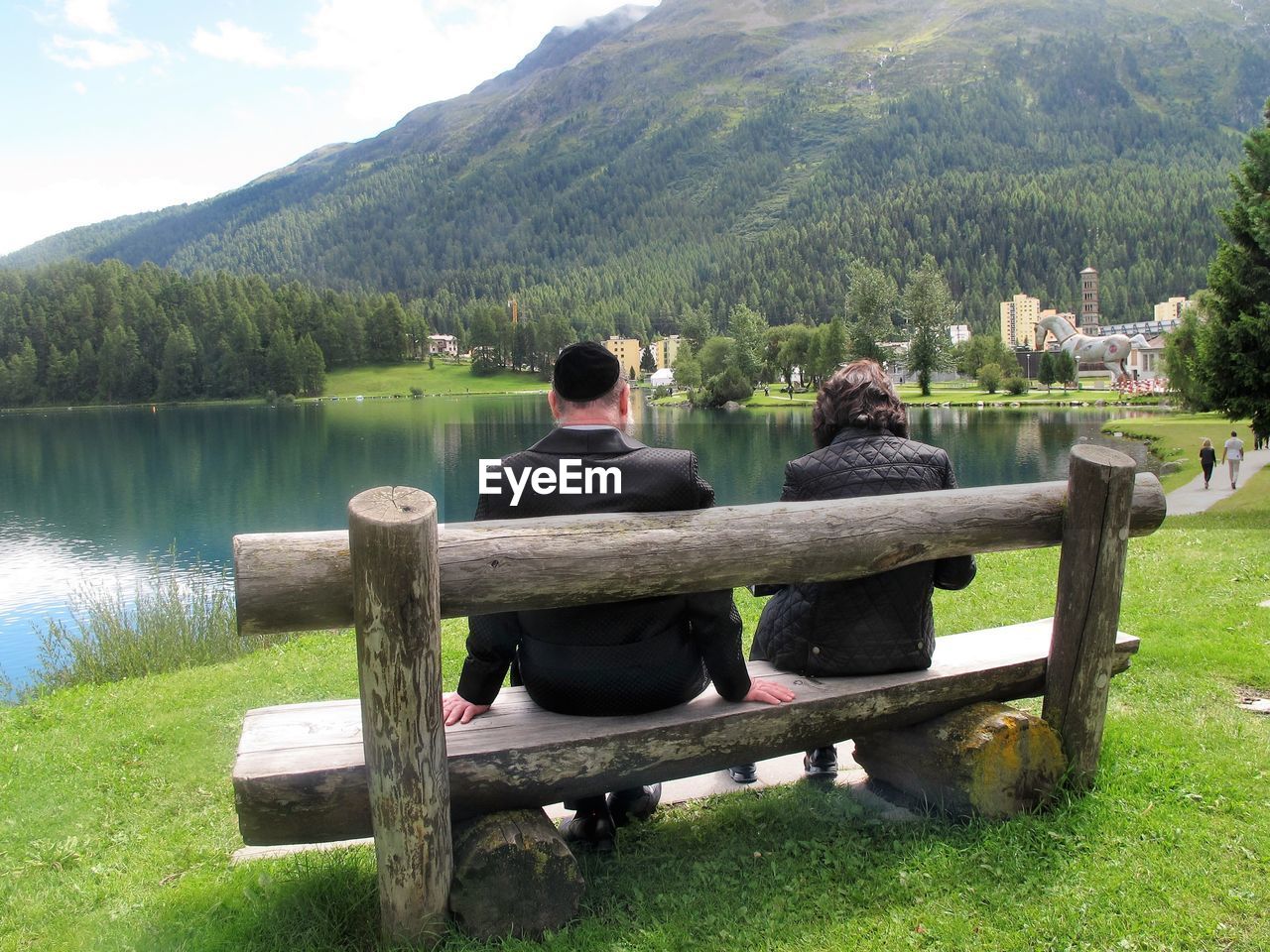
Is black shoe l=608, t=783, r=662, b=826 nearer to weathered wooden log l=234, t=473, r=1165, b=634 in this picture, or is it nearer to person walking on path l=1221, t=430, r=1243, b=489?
weathered wooden log l=234, t=473, r=1165, b=634

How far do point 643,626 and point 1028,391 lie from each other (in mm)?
113124

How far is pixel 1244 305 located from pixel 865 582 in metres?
21.0

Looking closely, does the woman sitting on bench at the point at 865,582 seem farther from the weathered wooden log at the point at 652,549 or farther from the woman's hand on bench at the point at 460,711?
the woman's hand on bench at the point at 460,711

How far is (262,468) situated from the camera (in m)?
50.3

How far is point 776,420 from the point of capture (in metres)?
73.6

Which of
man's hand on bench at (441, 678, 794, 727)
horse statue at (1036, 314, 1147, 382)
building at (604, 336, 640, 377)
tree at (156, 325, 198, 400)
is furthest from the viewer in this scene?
tree at (156, 325, 198, 400)

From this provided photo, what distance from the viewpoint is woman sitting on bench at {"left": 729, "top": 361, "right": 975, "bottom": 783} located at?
4.24 meters

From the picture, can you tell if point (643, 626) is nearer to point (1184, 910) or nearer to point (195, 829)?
point (1184, 910)

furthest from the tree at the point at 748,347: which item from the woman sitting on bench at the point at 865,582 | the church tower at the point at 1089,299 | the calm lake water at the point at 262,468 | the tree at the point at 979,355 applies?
the church tower at the point at 1089,299

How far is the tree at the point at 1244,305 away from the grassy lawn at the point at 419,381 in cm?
9766

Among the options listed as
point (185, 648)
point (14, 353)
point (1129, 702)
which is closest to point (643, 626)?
point (1129, 702)

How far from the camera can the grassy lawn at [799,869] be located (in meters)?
3.51

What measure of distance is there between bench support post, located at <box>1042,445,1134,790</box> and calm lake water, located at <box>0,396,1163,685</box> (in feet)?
14.6

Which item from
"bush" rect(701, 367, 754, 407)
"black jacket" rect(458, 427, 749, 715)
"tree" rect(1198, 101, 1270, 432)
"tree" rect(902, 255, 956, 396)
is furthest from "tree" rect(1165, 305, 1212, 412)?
"black jacket" rect(458, 427, 749, 715)
